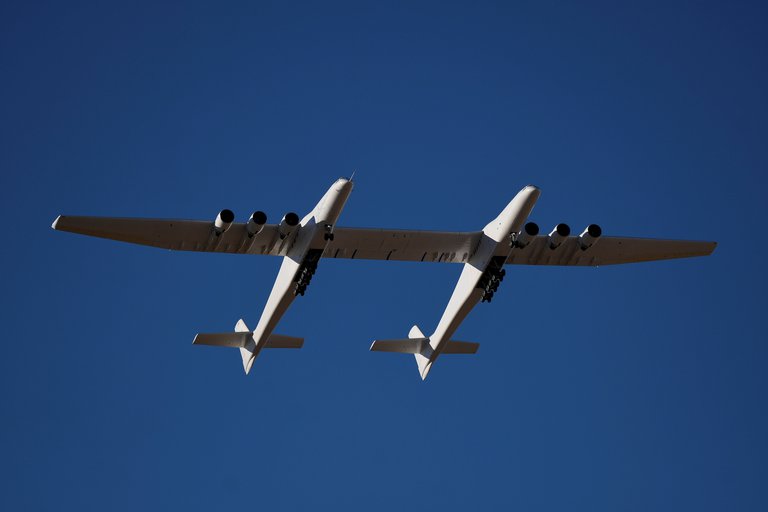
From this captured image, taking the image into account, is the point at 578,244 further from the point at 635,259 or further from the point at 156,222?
the point at 156,222

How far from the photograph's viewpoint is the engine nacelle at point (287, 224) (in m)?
55.1

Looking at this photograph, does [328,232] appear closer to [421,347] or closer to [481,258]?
[481,258]

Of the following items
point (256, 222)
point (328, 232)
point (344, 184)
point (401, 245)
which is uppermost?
point (401, 245)

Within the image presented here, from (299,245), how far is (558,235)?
32.4 feet

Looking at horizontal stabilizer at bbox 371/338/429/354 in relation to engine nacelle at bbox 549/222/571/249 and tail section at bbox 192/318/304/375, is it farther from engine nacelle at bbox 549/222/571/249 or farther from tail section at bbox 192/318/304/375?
engine nacelle at bbox 549/222/571/249

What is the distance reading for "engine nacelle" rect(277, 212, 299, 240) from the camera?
181 feet

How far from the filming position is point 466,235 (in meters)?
57.2

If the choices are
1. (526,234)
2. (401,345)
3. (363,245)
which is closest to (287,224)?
(363,245)

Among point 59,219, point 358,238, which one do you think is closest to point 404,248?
point 358,238

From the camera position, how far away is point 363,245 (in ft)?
188

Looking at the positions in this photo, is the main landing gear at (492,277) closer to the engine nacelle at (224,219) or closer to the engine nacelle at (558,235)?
the engine nacelle at (558,235)

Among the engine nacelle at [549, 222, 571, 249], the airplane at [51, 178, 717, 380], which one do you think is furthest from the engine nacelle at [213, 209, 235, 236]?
the engine nacelle at [549, 222, 571, 249]

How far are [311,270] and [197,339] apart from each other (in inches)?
279

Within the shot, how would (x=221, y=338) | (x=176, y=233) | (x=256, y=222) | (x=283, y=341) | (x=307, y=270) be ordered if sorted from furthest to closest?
1. (x=283, y=341)
2. (x=221, y=338)
3. (x=307, y=270)
4. (x=176, y=233)
5. (x=256, y=222)
